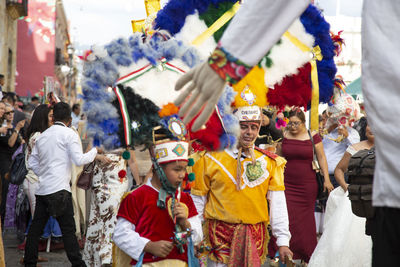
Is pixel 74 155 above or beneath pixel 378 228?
→ beneath

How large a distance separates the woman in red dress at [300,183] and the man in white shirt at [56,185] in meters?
2.61

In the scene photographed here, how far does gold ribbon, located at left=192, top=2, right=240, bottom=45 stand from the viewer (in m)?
3.76

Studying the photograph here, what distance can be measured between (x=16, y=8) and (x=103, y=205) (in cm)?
1418

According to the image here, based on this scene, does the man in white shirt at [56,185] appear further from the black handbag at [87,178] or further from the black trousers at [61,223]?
the black handbag at [87,178]

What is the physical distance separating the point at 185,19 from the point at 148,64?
61 centimetres

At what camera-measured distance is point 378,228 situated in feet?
5.19

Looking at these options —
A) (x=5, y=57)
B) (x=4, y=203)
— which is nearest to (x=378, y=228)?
(x=4, y=203)

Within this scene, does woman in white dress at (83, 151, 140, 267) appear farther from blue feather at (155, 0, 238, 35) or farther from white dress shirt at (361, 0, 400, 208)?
white dress shirt at (361, 0, 400, 208)

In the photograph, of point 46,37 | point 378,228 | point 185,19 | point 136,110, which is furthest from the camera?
point 46,37

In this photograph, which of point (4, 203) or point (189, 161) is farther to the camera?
point (4, 203)

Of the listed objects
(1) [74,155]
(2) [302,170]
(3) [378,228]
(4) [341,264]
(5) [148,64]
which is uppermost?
(5) [148,64]

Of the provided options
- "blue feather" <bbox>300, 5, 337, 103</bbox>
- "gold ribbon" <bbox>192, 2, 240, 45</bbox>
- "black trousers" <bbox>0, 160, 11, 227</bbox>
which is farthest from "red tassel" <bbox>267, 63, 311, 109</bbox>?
"black trousers" <bbox>0, 160, 11, 227</bbox>

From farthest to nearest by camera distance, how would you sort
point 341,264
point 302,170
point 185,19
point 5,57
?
point 5,57
point 302,170
point 341,264
point 185,19

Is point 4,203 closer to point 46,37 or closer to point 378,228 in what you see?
point 378,228
